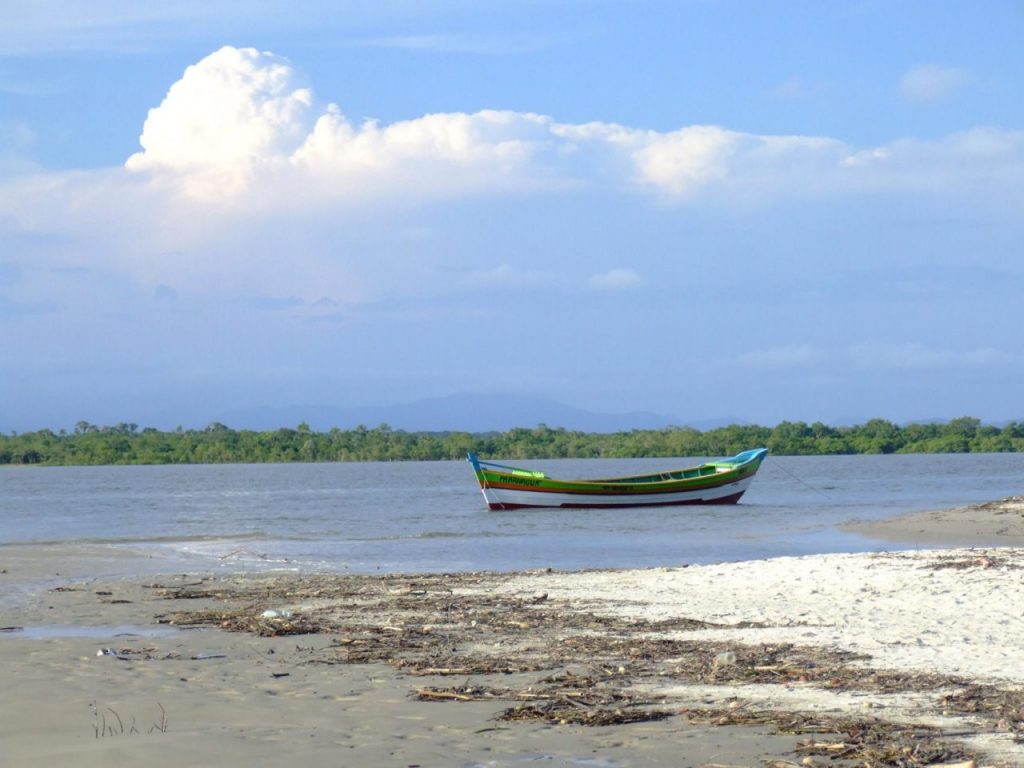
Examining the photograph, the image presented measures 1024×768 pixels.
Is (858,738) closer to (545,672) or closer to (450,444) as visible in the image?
(545,672)

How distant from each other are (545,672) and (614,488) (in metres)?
35.0

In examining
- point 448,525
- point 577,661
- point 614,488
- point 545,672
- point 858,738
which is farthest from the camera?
point 614,488

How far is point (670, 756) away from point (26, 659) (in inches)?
271

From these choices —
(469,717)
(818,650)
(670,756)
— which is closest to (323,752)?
(469,717)

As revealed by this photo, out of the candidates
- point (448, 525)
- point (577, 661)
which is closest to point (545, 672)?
point (577, 661)

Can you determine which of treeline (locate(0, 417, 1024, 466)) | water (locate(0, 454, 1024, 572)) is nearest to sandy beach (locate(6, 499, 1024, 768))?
water (locate(0, 454, 1024, 572))

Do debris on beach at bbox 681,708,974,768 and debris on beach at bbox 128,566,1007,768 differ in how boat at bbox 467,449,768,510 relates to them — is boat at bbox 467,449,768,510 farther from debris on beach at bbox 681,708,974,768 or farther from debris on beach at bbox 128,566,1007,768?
debris on beach at bbox 681,708,974,768

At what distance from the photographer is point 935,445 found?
137m

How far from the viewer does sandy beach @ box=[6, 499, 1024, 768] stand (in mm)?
7730

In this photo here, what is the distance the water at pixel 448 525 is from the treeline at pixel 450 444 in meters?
64.8

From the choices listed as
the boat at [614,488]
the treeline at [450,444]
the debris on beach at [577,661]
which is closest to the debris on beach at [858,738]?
the debris on beach at [577,661]

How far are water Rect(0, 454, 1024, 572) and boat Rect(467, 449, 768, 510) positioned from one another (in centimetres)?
66

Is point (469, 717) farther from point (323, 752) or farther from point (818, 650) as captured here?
point (818, 650)

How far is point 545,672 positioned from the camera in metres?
10.2
